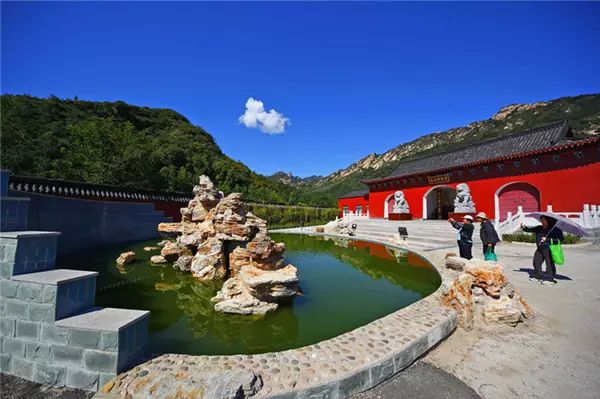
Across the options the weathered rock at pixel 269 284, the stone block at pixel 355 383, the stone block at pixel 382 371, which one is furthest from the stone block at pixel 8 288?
the stone block at pixel 382 371

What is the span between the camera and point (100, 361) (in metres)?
2.17

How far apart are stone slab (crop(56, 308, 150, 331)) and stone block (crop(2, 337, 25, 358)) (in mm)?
573

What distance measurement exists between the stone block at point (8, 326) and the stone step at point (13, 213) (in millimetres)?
994

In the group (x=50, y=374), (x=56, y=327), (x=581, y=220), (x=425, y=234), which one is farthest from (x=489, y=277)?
(x=581, y=220)

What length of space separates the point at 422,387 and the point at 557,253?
491cm

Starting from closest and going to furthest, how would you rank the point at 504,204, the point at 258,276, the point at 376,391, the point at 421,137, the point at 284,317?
the point at 376,391, the point at 284,317, the point at 258,276, the point at 504,204, the point at 421,137

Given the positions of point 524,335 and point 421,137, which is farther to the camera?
point 421,137

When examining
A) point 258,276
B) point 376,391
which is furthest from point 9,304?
point 376,391

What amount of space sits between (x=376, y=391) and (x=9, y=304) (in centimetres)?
374

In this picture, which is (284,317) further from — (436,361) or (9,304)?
(9,304)

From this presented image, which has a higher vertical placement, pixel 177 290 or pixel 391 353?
pixel 391 353

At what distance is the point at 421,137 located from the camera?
3223 inches

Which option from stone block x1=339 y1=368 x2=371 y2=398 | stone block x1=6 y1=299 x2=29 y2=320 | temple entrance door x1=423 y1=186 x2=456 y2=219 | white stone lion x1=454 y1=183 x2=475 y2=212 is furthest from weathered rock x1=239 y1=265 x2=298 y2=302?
temple entrance door x1=423 y1=186 x2=456 y2=219

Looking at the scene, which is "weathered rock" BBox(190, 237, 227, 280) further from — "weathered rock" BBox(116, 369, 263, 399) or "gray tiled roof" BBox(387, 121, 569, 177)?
"gray tiled roof" BBox(387, 121, 569, 177)
